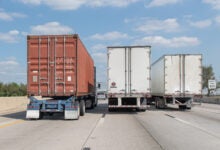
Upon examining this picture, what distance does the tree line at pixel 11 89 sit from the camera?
294ft

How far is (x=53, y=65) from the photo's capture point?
20.3 meters

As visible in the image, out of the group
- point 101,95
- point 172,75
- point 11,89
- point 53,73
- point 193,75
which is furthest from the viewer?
point 11,89

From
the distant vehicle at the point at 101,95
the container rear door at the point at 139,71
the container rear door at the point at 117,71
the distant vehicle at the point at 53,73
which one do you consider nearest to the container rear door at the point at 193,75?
the container rear door at the point at 139,71

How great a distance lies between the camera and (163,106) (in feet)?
103

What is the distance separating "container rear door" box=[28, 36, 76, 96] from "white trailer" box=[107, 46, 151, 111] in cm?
516

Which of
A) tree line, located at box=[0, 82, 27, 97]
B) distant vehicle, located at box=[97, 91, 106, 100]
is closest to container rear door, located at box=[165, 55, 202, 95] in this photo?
distant vehicle, located at box=[97, 91, 106, 100]

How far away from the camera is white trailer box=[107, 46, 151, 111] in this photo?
81.7 feet

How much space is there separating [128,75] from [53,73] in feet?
21.2

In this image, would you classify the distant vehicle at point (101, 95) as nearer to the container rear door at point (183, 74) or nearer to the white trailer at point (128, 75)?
the container rear door at point (183, 74)

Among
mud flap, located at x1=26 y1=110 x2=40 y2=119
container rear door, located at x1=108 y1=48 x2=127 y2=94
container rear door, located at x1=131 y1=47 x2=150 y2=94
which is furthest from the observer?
container rear door, located at x1=108 y1=48 x2=127 y2=94

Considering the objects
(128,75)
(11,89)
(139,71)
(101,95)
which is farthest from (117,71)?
(11,89)

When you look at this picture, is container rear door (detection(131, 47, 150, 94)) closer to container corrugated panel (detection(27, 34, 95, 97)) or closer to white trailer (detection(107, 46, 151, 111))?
white trailer (detection(107, 46, 151, 111))

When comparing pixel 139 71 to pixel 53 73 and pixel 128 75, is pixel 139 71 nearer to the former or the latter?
pixel 128 75

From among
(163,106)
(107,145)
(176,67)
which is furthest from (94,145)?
(163,106)
